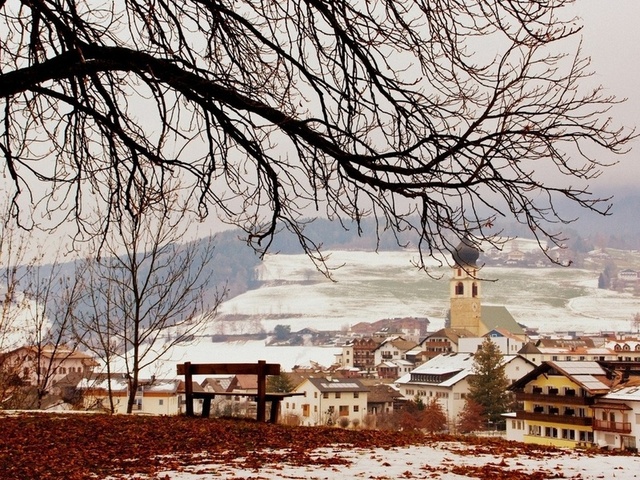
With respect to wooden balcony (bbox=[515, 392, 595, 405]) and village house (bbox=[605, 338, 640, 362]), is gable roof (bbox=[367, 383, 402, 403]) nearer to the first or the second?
wooden balcony (bbox=[515, 392, 595, 405])

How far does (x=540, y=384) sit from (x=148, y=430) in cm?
3382

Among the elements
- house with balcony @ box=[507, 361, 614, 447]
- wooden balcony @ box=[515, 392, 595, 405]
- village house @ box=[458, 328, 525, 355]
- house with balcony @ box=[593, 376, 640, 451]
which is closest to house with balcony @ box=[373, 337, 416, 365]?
village house @ box=[458, 328, 525, 355]

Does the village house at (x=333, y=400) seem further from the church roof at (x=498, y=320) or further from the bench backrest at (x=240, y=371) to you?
the church roof at (x=498, y=320)

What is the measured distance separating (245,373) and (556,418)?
2986 cm

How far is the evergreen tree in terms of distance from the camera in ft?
207

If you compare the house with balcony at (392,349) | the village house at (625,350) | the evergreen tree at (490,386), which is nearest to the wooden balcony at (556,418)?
the evergreen tree at (490,386)

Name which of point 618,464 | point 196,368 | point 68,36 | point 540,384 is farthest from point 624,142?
point 540,384

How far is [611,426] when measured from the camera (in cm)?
3672

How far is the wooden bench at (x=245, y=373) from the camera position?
452 inches

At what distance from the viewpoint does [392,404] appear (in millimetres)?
70438

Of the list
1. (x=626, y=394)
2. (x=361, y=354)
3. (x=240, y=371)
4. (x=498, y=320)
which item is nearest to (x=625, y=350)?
(x=498, y=320)

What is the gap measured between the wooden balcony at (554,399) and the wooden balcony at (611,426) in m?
0.98

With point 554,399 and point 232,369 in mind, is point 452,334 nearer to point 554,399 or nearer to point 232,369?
point 554,399

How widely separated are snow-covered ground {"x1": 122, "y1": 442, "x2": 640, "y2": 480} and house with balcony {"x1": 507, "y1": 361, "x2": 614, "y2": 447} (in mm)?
30536
